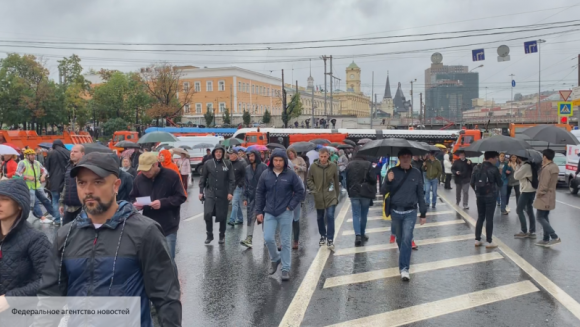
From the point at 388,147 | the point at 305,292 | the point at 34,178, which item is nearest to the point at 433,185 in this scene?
the point at 388,147

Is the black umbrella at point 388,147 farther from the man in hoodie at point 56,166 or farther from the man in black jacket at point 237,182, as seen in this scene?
the man in hoodie at point 56,166

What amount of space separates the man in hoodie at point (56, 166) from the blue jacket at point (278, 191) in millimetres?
5673

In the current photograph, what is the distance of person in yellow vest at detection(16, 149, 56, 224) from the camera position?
12.0 metres

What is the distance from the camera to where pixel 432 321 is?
5.81 metres

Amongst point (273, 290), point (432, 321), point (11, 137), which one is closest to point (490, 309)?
point (432, 321)

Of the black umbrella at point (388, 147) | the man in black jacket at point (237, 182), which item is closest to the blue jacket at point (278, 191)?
the black umbrella at point (388, 147)

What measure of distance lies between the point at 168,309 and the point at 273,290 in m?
4.36

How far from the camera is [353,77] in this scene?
146 meters

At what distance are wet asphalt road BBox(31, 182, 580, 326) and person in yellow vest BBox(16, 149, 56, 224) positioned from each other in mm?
4145

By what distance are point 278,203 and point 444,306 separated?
273 centimetres

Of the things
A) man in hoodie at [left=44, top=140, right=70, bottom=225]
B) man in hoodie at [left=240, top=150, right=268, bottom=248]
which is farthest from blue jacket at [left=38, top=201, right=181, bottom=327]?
man in hoodie at [left=44, top=140, right=70, bottom=225]

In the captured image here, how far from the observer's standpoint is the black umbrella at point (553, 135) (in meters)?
10.4

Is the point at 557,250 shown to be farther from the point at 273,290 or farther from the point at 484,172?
the point at 273,290

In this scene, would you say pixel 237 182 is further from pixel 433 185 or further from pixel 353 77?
pixel 353 77
